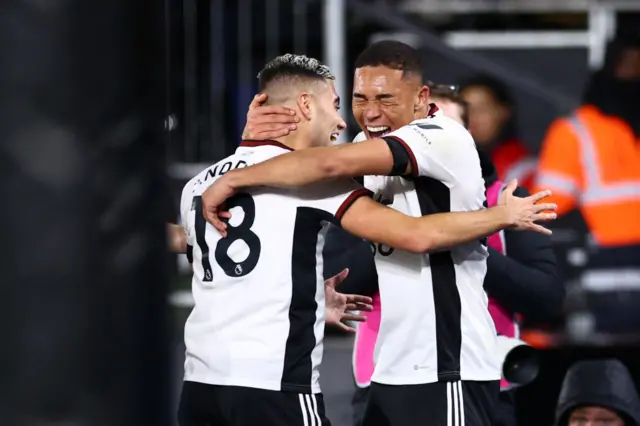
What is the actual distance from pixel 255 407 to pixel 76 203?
5.35 feet

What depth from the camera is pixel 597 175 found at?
6.22m

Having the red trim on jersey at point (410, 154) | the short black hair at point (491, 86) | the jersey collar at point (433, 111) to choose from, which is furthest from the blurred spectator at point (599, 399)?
the short black hair at point (491, 86)

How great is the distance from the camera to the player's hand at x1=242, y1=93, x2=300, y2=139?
3377mm

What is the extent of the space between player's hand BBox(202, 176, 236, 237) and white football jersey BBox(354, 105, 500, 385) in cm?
44

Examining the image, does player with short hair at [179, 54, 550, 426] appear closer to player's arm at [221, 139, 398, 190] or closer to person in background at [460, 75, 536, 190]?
player's arm at [221, 139, 398, 190]

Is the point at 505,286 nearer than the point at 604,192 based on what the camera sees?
Yes

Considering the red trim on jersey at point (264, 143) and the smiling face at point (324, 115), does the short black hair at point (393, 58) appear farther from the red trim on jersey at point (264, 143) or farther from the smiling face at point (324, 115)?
the red trim on jersey at point (264, 143)

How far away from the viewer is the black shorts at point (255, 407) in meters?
3.17

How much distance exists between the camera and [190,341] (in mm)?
3348

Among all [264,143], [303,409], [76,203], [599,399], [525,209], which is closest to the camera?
[76,203]

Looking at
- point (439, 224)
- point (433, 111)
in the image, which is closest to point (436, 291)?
point (439, 224)

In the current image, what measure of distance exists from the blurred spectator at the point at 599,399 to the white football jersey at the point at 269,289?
4.87ft

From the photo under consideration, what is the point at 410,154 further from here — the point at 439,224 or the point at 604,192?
the point at 604,192

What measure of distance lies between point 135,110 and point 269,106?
5.83 feet
